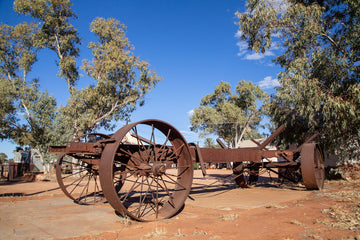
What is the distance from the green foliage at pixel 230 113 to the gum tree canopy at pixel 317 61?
23.7 metres

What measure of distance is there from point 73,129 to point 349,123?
2157cm

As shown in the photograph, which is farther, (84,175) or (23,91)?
(23,91)

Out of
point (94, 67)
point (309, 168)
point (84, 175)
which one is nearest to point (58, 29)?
point (94, 67)

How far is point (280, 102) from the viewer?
Result: 16.5 meters

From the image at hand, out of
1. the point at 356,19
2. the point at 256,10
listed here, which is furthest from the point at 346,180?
the point at 256,10

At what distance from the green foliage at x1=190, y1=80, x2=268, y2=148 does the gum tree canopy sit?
77.7 feet

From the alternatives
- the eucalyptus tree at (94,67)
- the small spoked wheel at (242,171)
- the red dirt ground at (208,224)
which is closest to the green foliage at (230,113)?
the eucalyptus tree at (94,67)

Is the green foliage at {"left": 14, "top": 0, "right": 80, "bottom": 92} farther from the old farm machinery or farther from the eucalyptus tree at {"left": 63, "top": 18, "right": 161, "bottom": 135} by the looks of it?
the old farm machinery

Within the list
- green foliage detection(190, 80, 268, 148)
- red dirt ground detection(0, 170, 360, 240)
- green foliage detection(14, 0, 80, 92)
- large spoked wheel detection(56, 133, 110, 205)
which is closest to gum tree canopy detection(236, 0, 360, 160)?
A: red dirt ground detection(0, 170, 360, 240)

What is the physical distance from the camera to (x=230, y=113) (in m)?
39.5

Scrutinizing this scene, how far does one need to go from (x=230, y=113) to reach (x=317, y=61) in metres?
26.3

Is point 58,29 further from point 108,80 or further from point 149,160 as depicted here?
point 149,160

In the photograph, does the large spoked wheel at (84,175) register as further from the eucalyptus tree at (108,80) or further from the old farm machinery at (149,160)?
the eucalyptus tree at (108,80)

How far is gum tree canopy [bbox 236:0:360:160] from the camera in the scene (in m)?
12.5
